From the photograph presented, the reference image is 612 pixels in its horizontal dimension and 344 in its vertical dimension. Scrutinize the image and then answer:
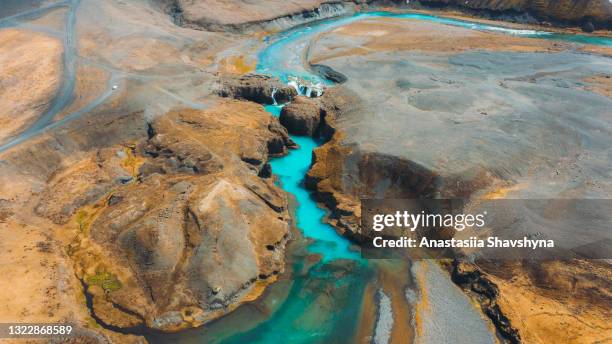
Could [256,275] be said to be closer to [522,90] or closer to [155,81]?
[155,81]

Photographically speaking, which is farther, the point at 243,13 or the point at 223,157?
the point at 243,13

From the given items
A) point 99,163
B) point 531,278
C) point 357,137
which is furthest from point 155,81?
point 531,278

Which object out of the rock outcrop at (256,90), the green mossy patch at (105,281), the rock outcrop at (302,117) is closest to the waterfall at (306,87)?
the rock outcrop at (256,90)

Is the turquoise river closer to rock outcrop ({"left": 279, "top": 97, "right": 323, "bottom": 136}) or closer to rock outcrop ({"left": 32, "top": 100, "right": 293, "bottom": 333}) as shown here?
rock outcrop ({"left": 32, "top": 100, "right": 293, "bottom": 333})

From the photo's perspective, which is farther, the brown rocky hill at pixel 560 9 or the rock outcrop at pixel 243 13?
the brown rocky hill at pixel 560 9

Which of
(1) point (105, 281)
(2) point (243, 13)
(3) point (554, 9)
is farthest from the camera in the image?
(3) point (554, 9)

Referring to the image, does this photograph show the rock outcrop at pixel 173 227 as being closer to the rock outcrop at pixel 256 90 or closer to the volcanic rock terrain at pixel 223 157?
the volcanic rock terrain at pixel 223 157

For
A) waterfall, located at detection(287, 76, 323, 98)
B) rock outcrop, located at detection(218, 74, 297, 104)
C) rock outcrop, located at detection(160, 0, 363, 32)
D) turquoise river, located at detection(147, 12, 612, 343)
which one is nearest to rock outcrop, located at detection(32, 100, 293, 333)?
turquoise river, located at detection(147, 12, 612, 343)

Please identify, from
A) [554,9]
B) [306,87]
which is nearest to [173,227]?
[306,87]

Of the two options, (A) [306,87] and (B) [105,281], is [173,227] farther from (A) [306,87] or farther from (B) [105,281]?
(A) [306,87]
